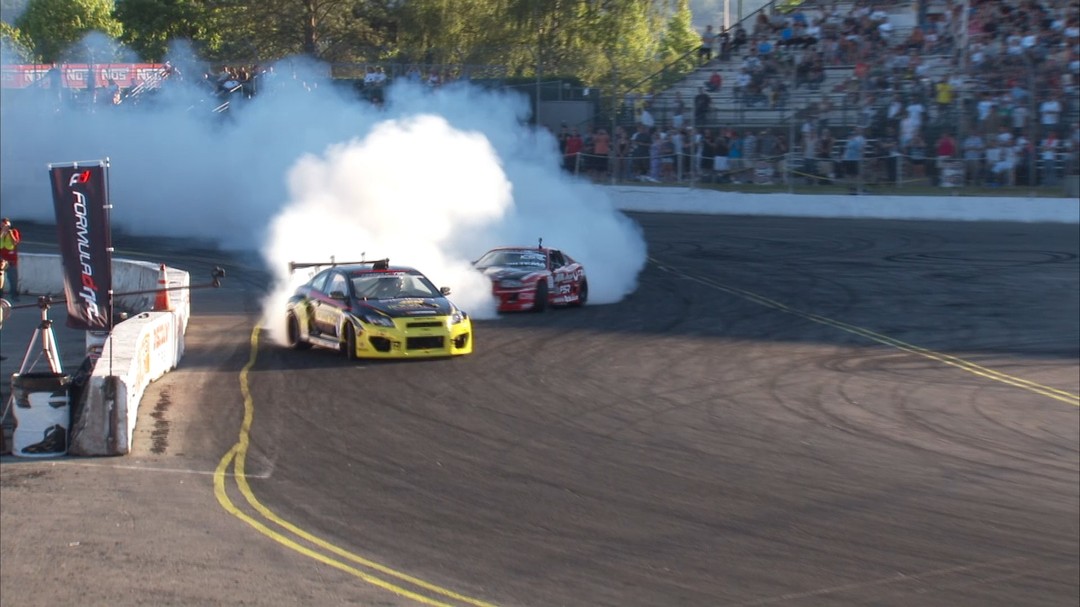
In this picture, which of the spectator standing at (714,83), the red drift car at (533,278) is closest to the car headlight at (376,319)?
the red drift car at (533,278)

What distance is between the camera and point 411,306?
44.7 feet

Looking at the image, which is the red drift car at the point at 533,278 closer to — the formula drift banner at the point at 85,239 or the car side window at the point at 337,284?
the car side window at the point at 337,284

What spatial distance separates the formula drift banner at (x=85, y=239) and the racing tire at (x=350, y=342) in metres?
3.57

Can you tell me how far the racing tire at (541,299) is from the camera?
16.8m

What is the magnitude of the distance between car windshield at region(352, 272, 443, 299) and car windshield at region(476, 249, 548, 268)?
2.95 meters

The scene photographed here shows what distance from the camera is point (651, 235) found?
2447 centimetres

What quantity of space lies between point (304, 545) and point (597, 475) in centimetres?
251

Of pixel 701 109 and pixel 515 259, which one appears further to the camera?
pixel 701 109

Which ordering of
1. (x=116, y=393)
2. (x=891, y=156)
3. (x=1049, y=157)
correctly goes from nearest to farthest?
(x=116, y=393) → (x=1049, y=157) → (x=891, y=156)

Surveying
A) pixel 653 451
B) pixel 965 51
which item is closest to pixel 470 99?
pixel 965 51

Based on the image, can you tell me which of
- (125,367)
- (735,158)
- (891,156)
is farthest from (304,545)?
(735,158)

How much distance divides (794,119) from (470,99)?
740cm

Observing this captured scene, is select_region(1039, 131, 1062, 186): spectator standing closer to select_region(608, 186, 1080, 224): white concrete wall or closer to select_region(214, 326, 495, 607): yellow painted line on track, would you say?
select_region(608, 186, 1080, 224): white concrete wall

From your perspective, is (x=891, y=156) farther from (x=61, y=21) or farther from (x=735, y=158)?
(x=61, y=21)
